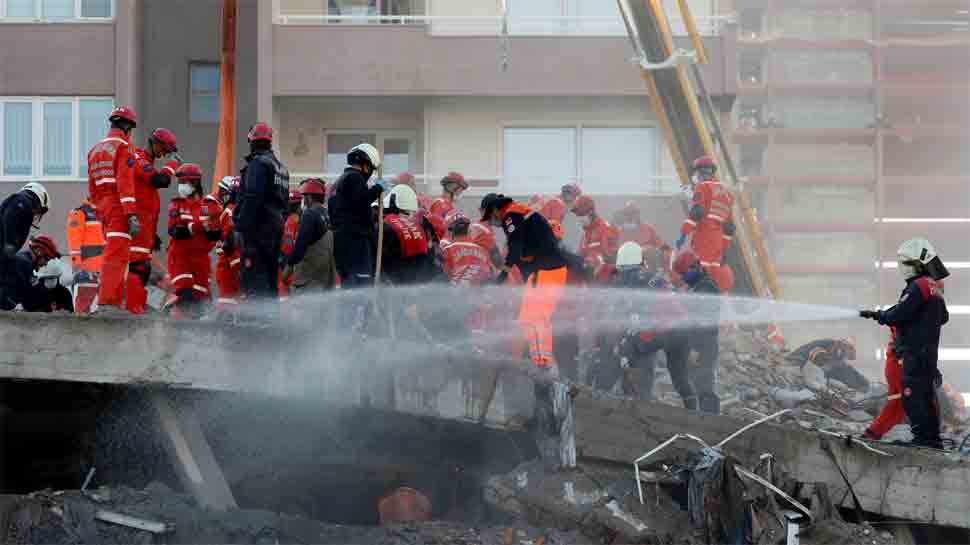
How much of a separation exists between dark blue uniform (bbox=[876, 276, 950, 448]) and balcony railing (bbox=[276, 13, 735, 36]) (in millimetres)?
11509

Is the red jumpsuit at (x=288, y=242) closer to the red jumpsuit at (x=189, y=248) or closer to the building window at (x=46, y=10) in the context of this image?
the red jumpsuit at (x=189, y=248)

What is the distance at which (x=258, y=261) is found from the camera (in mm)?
10086

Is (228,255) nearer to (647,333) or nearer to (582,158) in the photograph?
(647,333)

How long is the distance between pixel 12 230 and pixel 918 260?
7489 mm

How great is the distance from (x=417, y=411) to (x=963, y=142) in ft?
70.1

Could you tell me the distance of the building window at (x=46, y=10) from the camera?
21031 millimetres

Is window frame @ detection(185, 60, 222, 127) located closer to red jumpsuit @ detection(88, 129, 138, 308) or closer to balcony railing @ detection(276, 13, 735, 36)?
balcony railing @ detection(276, 13, 735, 36)

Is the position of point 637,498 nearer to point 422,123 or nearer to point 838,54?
point 422,123

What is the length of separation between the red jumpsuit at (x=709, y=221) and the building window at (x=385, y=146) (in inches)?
365

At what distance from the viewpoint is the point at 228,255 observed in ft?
36.8

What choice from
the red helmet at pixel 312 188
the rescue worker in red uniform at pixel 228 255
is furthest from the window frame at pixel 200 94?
the red helmet at pixel 312 188

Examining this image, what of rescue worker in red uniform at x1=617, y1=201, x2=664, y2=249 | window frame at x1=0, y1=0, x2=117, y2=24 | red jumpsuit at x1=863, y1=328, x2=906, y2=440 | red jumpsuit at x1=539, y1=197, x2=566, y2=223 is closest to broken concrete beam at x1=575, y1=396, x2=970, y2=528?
red jumpsuit at x1=863, y1=328, x2=906, y2=440

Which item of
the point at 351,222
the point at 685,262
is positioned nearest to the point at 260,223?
the point at 351,222

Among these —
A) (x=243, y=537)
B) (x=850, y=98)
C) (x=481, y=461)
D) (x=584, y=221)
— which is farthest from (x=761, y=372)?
(x=850, y=98)
